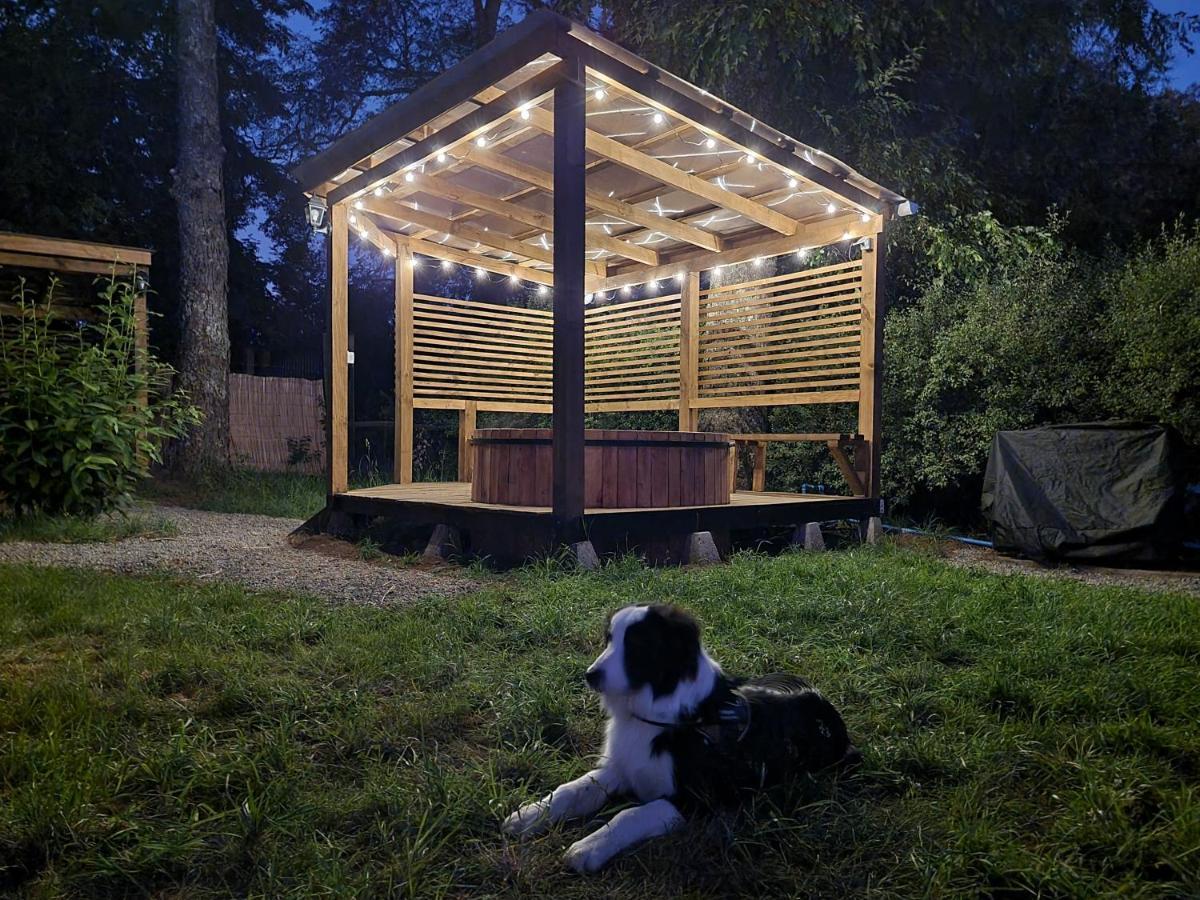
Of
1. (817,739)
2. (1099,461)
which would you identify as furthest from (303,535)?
(1099,461)

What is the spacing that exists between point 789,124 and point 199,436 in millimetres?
7751

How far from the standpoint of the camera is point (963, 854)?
1.53 meters

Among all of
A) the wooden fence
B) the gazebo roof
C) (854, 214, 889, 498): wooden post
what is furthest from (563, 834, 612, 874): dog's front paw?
the wooden fence

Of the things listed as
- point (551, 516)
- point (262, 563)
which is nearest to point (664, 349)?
point (551, 516)

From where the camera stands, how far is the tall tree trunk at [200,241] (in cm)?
920

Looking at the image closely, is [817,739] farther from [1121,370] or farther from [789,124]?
[789,124]

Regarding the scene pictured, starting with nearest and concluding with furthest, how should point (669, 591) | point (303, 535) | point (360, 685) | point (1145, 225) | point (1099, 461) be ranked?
1. point (360, 685)
2. point (669, 591)
3. point (1099, 461)
4. point (303, 535)
5. point (1145, 225)

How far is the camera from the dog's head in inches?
63.3

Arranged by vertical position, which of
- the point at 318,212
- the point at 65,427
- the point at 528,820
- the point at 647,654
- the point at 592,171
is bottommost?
the point at 528,820

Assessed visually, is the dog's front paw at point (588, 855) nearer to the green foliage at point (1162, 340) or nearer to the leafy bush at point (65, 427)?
the leafy bush at point (65, 427)

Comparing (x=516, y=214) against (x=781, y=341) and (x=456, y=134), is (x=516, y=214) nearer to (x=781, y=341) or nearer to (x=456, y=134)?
(x=456, y=134)

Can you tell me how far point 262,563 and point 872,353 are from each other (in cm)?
463

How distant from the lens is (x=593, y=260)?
822cm

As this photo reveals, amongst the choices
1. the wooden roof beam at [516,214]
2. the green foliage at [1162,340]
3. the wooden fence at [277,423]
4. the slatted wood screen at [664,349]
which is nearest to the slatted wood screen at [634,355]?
the slatted wood screen at [664,349]
